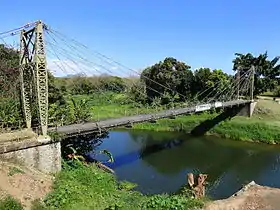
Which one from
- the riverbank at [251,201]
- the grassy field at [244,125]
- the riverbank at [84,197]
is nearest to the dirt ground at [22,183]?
the riverbank at [84,197]

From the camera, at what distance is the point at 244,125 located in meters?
35.4

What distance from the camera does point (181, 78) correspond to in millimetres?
45562

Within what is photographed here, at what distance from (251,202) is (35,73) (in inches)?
420

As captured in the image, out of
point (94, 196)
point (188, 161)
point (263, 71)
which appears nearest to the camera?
point (94, 196)

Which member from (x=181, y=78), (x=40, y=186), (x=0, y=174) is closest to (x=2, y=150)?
(x=0, y=174)

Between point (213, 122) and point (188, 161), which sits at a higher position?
point (213, 122)

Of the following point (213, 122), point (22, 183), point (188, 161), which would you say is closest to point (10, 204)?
point (22, 183)

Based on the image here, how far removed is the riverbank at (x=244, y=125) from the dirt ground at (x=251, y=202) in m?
18.9

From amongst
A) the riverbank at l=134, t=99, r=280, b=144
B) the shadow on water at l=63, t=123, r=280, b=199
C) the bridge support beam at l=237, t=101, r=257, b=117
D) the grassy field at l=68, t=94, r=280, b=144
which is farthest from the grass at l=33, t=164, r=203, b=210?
the bridge support beam at l=237, t=101, r=257, b=117

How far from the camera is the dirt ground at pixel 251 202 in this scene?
13.1 meters

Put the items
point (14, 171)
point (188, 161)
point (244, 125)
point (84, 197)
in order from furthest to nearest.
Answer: point (244, 125) → point (188, 161) → point (14, 171) → point (84, 197)

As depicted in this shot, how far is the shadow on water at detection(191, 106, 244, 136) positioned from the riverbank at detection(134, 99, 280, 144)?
0.17 m

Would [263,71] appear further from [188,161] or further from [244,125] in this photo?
[188,161]

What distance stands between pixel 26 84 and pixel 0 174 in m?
5.94
